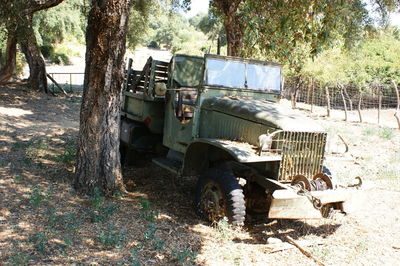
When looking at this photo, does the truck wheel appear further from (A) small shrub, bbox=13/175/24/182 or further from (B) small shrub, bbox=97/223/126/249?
(A) small shrub, bbox=13/175/24/182

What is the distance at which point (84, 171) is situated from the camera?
596 cm

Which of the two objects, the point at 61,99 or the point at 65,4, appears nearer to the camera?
the point at 61,99

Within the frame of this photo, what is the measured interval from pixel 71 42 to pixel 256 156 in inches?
1842

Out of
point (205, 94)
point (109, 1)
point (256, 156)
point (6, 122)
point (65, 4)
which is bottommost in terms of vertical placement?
point (6, 122)

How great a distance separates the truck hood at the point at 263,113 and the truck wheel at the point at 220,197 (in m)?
0.85

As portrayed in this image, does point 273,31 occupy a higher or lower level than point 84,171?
higher

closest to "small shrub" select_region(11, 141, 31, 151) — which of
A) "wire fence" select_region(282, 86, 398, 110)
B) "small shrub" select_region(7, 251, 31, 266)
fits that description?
"small shrub" select_region(7, 251, 31, 266)

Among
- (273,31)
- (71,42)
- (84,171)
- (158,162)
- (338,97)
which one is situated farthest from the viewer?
(71,42)

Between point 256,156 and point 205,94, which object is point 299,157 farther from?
point 205,94

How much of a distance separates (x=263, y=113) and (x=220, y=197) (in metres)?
1.27

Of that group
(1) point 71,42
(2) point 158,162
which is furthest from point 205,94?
(1) point 71,42

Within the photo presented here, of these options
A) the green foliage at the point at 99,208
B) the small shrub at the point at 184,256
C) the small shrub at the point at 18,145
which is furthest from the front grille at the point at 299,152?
the small shrub at the point at 18,145

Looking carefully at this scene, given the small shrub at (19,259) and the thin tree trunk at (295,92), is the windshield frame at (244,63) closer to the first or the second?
the small shrub at (19,259)

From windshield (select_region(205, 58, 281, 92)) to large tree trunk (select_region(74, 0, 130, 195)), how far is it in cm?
141
